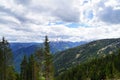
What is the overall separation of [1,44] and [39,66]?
22.0 meters

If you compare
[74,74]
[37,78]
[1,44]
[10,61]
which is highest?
[1,44]

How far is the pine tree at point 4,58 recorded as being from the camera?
2686 inches

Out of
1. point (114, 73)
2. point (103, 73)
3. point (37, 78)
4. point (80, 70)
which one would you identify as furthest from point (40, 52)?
point (80, 70)

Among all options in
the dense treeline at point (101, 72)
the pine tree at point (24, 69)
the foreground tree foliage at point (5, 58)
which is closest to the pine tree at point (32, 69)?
the pine tree at point (24, 69)

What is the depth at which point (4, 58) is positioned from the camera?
70.1 m

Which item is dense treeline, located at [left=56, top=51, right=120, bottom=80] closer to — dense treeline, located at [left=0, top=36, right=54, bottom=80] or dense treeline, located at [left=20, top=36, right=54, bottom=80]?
dense treeline, located at [left=20, top=36, right=54, bottom=80]

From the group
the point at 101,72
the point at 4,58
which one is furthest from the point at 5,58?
the point at 101,72

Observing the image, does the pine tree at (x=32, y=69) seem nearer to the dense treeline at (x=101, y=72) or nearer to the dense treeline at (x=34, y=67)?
the dense treeline at (x=34, y=67)

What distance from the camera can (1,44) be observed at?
67.8 meters

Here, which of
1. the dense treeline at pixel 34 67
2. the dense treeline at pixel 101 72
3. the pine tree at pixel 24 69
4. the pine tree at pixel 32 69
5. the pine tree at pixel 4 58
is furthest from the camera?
the dense treeline at pixel 101 72

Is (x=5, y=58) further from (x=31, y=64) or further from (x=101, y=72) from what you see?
(x=101, y=72)

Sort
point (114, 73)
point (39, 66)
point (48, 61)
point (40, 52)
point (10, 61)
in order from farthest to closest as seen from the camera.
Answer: point (114, 73) < point (39, 66) < point (40, 52) < point (10, 61) < point (48, 61)

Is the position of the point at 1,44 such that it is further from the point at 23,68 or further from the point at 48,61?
the point at 23,68

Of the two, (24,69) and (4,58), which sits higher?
(4,58)
